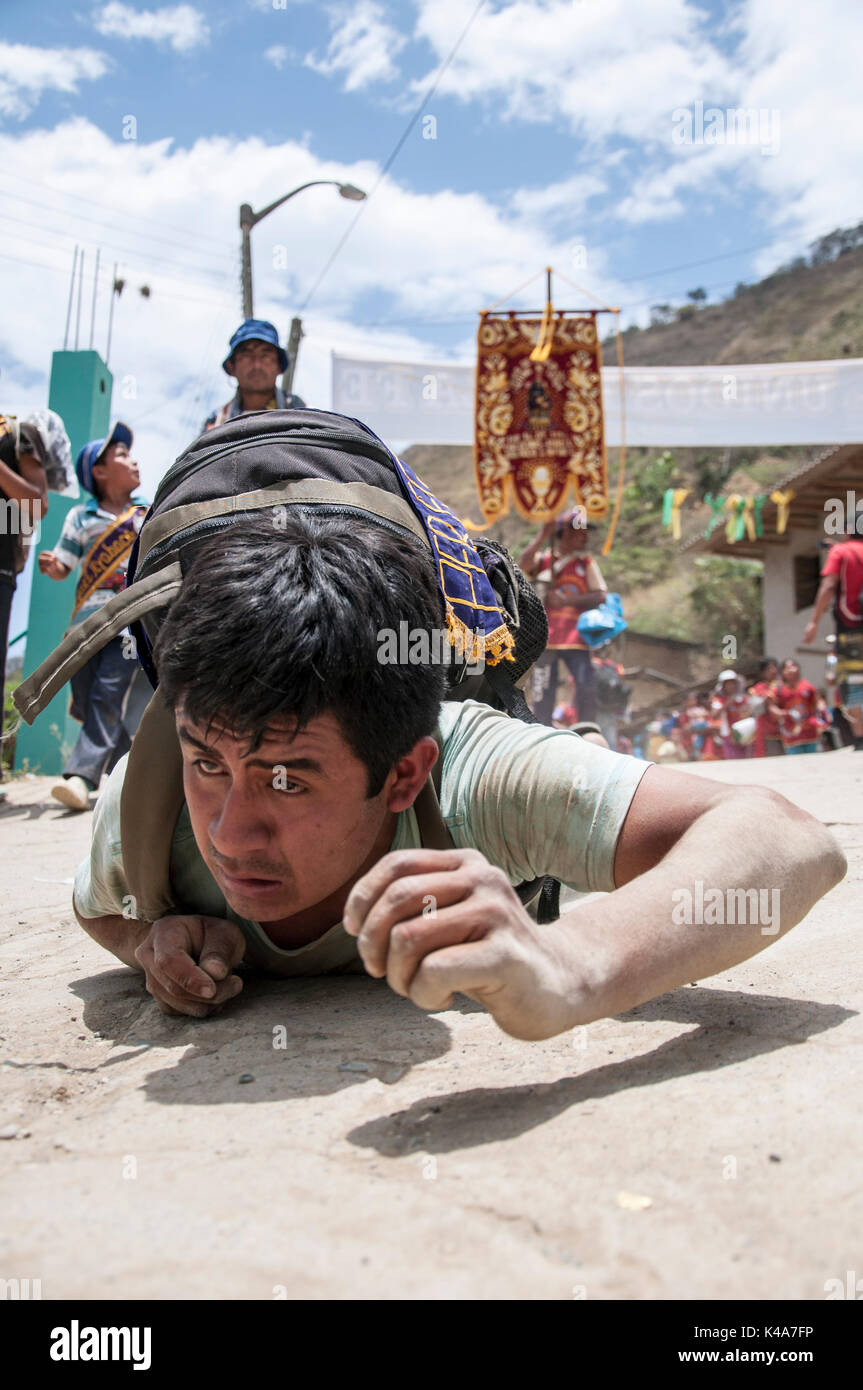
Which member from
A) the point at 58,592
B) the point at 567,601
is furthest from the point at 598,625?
the point at 58,592

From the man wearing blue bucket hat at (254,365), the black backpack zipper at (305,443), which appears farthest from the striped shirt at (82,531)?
the black backpack zipper at (305,443)

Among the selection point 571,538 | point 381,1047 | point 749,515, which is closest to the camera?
point 381,1047

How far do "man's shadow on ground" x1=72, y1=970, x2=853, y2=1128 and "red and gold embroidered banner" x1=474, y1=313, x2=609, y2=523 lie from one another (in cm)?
812

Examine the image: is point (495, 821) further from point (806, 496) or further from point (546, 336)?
point (806, 496)

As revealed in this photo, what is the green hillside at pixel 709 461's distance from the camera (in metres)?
28.1

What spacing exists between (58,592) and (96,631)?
242 inches

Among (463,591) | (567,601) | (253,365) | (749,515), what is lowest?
(463,591)

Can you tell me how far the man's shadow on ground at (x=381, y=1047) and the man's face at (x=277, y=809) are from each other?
237 millimetres

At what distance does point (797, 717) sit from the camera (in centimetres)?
981

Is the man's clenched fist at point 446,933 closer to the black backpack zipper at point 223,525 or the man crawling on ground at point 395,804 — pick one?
the man crawling on ground at point 395,804

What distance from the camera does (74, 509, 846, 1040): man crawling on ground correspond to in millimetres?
1287

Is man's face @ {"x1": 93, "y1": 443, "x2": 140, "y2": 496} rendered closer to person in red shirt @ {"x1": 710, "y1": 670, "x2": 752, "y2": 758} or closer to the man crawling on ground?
the man crawling on ground

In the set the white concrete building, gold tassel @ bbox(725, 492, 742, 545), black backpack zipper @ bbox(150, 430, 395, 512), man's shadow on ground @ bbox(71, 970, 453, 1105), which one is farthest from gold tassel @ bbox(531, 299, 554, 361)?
man's shadow on ground @ bbox(71, 970, 453, 1105)
